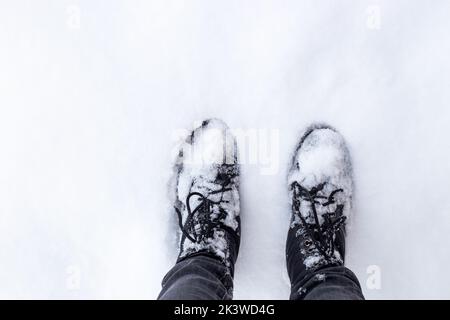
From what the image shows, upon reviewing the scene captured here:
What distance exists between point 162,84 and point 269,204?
0.44 meters

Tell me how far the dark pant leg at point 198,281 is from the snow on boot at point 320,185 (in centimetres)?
21

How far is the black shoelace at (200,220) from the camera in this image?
42.6 inches

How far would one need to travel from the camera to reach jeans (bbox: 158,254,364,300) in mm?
877

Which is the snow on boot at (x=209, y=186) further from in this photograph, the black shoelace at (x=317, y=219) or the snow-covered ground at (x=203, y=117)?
the black shoelace at (x=317, y=219)

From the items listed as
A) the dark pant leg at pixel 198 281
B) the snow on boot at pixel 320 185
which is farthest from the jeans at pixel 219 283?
the snow on boot at pixel 320 185

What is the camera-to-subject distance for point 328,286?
0.92m

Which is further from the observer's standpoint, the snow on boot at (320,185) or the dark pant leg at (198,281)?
the snow on boot at (320,185)

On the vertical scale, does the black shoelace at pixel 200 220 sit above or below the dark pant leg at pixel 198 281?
above

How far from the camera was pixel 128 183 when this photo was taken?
1.19 meters

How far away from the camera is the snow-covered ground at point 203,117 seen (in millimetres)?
1122

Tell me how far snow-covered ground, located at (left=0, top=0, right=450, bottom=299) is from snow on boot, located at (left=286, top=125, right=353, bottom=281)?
0.03 metres

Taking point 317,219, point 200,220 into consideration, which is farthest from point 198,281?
point 317,219

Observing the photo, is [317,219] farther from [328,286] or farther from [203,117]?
[203,117]

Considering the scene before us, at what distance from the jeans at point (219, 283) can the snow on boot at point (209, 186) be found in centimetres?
10
